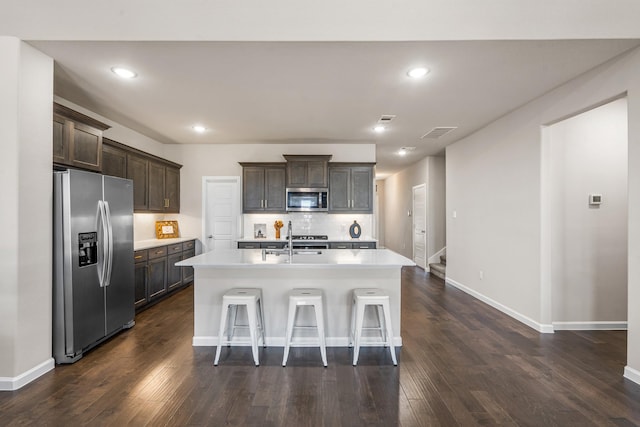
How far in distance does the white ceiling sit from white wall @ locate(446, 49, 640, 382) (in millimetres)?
200

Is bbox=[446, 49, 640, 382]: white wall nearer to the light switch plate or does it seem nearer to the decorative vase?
the light switch plate

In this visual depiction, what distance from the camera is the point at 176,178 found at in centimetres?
594

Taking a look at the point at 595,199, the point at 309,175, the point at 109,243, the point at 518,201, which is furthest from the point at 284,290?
the point at 595,199

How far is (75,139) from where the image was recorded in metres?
3.14

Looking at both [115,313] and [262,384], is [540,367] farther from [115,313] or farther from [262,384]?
[115,313]

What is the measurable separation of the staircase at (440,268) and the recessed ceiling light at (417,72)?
14.6ft

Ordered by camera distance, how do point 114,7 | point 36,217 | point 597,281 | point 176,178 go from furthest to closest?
point 176,178, point 597,281, point 36,217, point 114,7

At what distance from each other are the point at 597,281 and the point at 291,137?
467 centimetres

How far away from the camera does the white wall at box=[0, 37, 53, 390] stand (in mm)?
2414

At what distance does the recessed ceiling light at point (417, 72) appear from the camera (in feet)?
9.44

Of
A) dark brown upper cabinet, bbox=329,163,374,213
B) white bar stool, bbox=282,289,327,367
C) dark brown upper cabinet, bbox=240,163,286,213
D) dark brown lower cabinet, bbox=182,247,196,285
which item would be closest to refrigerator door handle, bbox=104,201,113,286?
white bar stool, bbox=282,289,327,367

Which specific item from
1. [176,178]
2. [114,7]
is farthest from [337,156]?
[114,7]

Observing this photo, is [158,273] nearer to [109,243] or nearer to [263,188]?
[109,243]

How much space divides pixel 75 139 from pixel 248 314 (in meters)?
2.50
